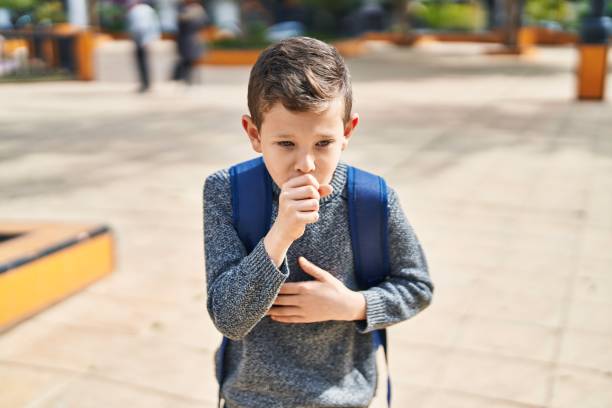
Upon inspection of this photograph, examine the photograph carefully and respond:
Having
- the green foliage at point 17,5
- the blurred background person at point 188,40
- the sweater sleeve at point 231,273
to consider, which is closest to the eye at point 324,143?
the sweater sleeve at point 231,273

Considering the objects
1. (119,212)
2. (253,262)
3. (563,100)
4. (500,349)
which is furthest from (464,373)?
(563,100)

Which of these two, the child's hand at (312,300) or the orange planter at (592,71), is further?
the orange planter at (592,71)

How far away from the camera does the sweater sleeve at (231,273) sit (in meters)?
1.43

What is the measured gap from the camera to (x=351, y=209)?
5.22 feet

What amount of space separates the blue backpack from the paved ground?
1597 millimetres

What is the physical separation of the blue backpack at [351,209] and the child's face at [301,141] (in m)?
0.13

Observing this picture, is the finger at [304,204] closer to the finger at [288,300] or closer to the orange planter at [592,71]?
the finger at [288,300]

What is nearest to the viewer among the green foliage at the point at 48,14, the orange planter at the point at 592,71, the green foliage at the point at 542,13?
the orange planter at the point at 592,71

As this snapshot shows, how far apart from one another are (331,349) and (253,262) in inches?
14.4

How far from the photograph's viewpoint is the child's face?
1.40 metres

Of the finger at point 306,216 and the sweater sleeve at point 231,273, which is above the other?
the finger at point 306,216

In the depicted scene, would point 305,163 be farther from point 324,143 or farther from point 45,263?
point 45,263

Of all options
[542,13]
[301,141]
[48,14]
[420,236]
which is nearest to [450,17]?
[542,13]

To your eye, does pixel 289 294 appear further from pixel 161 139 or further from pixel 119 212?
pixel 161 139
